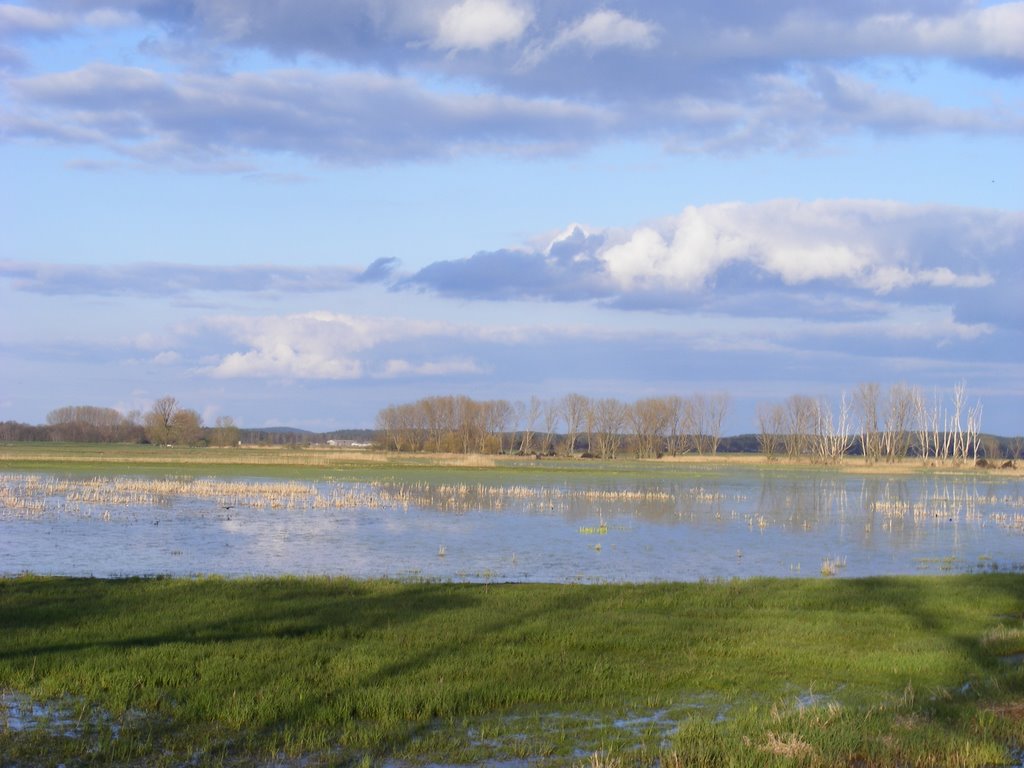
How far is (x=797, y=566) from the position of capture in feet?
84.5

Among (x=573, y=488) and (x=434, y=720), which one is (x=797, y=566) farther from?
(x=573, y=488)

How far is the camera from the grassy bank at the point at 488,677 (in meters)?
9.01

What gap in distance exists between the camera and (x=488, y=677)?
11.5 m

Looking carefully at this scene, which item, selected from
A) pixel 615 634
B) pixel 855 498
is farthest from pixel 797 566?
pixel 855 498

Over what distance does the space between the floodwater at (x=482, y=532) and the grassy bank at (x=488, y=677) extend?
18.4 ft

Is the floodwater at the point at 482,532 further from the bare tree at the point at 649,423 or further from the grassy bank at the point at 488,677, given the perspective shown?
the bare tree at the point at 649,423

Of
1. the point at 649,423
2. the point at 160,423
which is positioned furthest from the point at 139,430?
the point at 649,423

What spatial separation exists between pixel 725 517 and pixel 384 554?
18270 millimetres

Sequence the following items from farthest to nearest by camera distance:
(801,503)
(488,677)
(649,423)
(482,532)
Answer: (649,423) < (801,503) < (482,532) < (488,677)

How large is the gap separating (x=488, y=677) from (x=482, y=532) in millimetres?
20728

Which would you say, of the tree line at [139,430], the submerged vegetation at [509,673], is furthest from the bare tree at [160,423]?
the submerged vegetation at [509,673]

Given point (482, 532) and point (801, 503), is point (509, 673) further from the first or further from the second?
point (801, 503)

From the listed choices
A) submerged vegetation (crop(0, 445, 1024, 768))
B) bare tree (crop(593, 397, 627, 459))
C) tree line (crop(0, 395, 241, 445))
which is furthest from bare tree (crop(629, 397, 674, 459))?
submerged vegetation (crop(0, 445, 1024, 768))

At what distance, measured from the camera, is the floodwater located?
77.8ft
